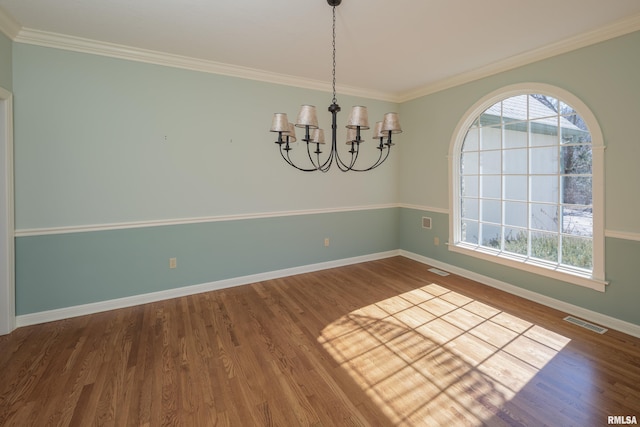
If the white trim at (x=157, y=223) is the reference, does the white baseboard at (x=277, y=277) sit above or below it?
below

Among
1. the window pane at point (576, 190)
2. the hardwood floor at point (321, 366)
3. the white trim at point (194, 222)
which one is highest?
the window pane at point (576, 190)

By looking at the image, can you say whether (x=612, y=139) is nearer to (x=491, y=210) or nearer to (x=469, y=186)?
(x=491, y=210)

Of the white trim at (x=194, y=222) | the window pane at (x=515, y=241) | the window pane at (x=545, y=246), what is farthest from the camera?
the window pane at (x=515, y=241)

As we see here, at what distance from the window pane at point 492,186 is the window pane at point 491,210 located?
3.1 inches

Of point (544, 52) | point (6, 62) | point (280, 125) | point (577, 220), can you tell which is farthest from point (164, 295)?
point (544, 52)

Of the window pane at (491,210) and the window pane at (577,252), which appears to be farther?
the window pane at (491,210)

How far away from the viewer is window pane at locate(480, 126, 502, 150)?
3.74 meters

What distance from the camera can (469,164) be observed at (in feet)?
13.5

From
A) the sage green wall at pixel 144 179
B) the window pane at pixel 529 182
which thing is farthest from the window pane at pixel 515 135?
the sage green wall at pixel 144 179

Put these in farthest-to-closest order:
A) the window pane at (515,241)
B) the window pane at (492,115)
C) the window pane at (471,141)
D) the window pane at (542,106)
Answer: the window pane at (471,141) < the window pane at (492,115) < the window pane at (515,241) < the window pane at (542,106)

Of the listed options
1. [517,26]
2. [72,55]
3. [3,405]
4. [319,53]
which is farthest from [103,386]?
[517,26]

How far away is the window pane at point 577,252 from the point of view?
297cm

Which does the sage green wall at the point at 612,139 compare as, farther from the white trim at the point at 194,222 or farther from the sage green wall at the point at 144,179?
the sage green wall at the point at 144,179

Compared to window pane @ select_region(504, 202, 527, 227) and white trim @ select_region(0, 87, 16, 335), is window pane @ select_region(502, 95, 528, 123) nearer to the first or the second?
window pane @ select_region(504, 202, 527, 227)
